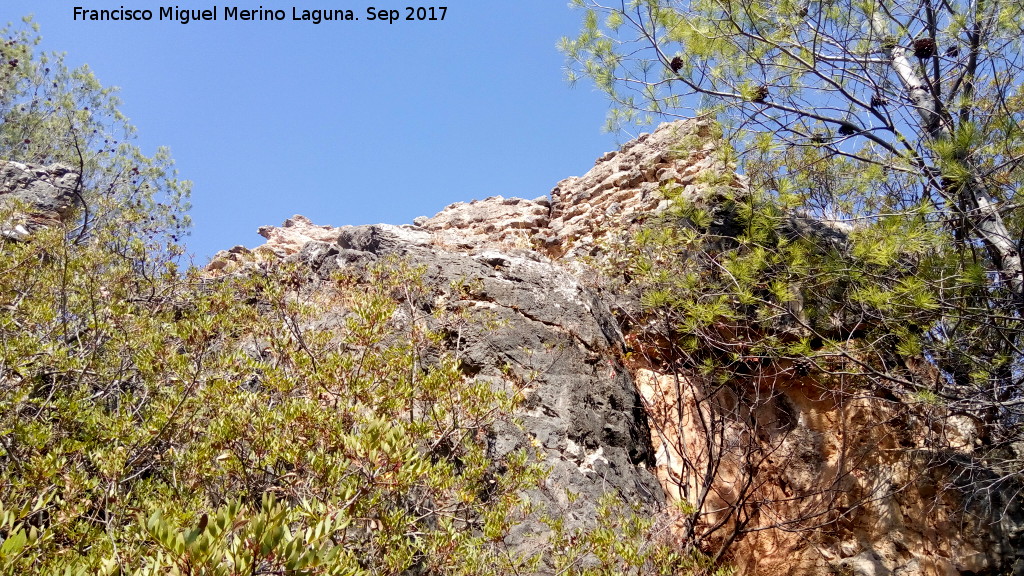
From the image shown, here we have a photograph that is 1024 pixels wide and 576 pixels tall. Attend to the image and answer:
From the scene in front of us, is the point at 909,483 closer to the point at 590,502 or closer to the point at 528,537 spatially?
the point at 590,502

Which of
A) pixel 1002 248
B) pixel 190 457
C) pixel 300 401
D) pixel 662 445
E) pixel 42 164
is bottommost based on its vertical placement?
pixel 662 445

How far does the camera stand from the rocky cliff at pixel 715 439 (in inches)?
192

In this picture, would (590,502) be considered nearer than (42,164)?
Yes

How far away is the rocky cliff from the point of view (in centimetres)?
488

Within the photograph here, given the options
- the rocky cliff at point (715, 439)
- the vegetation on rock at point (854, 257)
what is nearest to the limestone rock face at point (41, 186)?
the rocky cliff at point (715, 439)

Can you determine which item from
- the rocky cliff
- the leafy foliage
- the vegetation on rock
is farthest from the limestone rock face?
the vegetation on rock

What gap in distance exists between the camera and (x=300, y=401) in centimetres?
310

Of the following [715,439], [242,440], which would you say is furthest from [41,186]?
[715,439]

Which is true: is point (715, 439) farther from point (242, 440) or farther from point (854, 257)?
point (242, 440)

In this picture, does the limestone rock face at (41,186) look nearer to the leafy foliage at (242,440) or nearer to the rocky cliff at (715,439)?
the leafy foliage at (242,440)

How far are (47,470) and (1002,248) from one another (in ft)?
20.9

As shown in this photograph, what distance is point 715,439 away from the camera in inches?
225

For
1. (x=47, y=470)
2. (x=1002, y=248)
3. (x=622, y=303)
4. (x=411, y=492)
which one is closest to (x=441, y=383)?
(x=411, y=492)

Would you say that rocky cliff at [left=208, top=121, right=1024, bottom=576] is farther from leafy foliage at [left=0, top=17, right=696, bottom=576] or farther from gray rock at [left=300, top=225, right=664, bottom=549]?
leafy foliage at [left=0, top=17, right=696, bottom=576]
